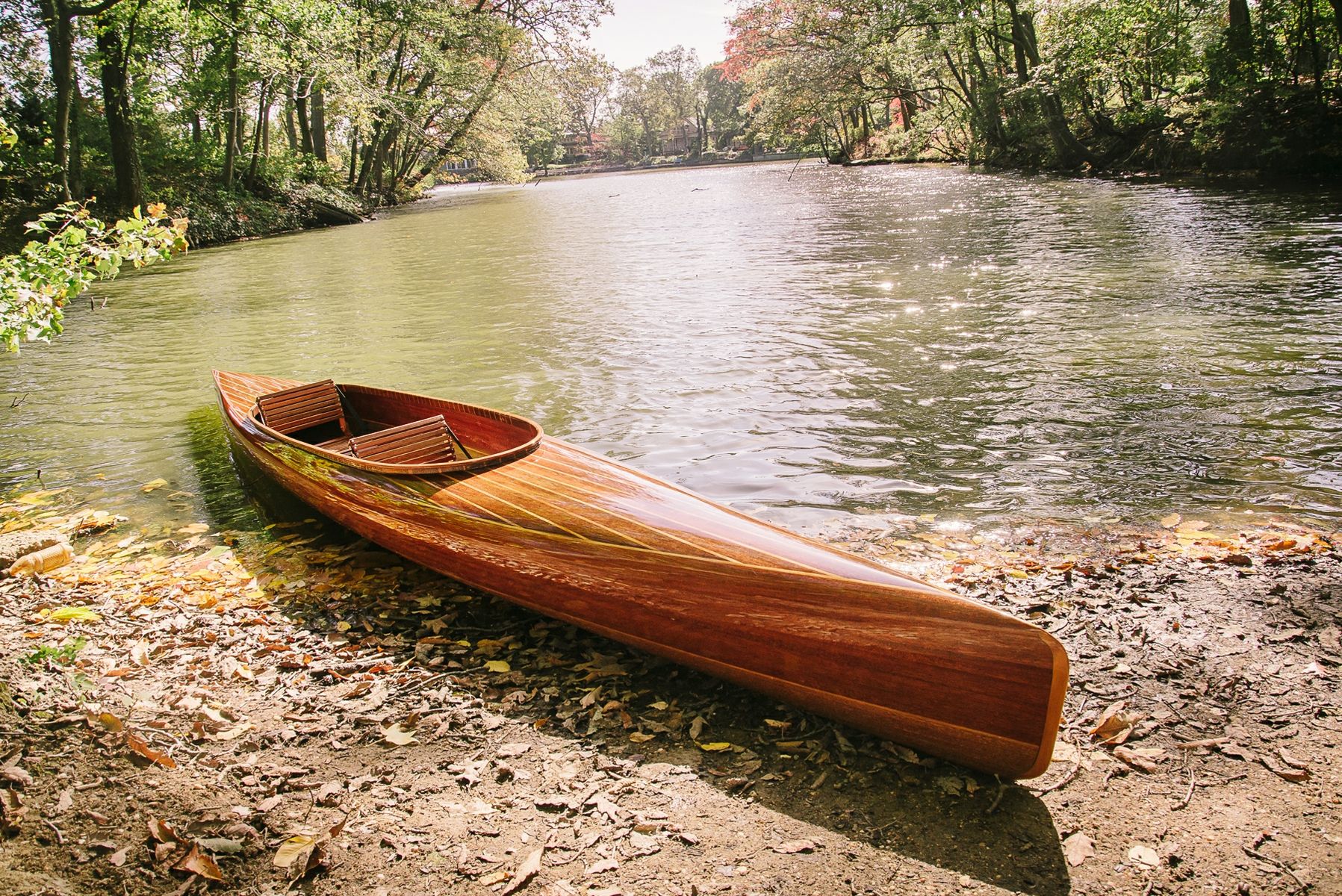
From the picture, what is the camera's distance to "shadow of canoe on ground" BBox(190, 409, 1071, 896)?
261 cm

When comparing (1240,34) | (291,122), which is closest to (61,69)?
(291,122)

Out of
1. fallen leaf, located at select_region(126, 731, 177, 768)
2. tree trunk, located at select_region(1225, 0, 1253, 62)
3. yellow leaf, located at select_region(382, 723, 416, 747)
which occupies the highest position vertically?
tree trunk, located at select_region(1225, 0, 1253, 62)

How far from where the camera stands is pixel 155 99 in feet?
75.8

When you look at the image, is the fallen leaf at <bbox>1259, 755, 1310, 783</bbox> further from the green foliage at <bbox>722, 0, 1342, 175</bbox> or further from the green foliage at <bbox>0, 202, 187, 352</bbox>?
the green foliage at <bbox>722, 0, 1342, 175</bbox>

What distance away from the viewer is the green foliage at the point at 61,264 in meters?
4.16

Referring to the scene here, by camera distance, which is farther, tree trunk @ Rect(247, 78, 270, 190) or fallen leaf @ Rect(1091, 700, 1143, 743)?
tree trunk @ Rect(247, 78, 270, 190)

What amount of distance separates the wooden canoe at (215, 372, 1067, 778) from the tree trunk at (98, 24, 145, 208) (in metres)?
20.0

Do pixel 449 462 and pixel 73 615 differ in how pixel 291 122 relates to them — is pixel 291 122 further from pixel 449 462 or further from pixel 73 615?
pixel 449 462

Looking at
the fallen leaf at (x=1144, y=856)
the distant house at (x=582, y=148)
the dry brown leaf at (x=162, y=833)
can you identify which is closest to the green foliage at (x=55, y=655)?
the dry brown leaf at (x=162, y=833)

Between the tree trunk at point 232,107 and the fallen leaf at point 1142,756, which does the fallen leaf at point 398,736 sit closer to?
the fallen leaf at point 1142,756

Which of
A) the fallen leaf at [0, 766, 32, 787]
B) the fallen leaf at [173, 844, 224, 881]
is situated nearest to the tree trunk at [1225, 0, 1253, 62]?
the fallen leaf at [173, 844, 224, 881]

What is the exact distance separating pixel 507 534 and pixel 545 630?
52cm

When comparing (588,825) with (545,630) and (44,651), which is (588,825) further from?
(44,651)

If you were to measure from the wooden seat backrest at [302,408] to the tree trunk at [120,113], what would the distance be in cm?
1761
